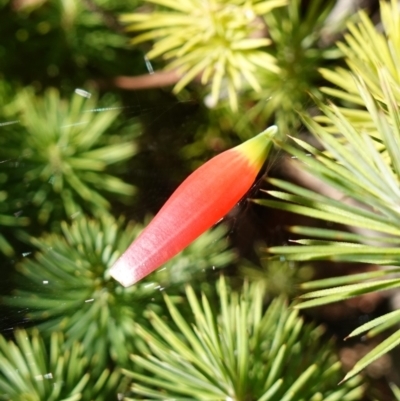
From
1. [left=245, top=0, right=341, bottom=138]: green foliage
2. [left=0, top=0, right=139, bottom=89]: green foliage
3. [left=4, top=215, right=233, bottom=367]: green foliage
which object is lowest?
[left=4, top=215, right=233, bottom=367]: green foliage

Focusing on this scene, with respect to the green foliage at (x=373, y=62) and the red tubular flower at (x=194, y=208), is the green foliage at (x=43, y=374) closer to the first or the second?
the red tubular flower at (x=194, y=208)

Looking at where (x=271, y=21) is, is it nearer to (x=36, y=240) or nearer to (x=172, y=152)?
(x=172, y=152)

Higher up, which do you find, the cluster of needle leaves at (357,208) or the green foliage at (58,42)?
the green foliage at (58,42)

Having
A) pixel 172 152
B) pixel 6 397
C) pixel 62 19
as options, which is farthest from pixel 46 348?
pixel 62 19

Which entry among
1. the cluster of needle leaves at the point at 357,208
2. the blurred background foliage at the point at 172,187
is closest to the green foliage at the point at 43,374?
the blurred background foliage at the point at 172,187

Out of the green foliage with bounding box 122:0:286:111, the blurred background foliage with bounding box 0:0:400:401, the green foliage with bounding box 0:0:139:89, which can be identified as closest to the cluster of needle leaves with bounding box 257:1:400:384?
the blurred background foliage with bounding box 0:0:400:401

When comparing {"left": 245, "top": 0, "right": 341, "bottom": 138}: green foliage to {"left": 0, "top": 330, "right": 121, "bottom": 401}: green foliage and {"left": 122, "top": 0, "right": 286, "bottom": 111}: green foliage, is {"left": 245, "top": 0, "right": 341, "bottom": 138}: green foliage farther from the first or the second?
{"left": 0, "top": 330, "right": 121, "bottom": 401}: green foliage

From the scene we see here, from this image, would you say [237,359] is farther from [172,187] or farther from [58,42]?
[58,42]
